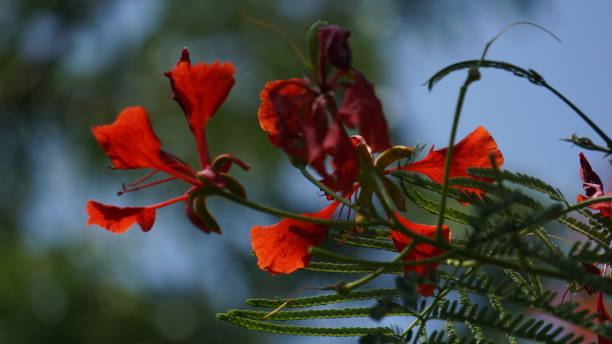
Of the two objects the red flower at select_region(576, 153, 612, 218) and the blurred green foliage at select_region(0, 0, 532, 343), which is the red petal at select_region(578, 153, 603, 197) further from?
the blurred green foliage at select_region(0, 0, 532, 343)

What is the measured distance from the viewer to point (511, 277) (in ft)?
2.98

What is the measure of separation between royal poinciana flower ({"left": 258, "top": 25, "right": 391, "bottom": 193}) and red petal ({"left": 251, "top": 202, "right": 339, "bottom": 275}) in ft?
0.31

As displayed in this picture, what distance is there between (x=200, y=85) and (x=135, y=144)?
10 centimetres

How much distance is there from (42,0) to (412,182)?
220 inches

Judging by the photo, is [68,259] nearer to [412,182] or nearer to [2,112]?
[2,112]

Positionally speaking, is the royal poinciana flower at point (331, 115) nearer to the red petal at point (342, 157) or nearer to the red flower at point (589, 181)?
the red petal at point (342, 157)

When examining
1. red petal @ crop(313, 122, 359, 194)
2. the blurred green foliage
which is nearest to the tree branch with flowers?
red petal @ crop(313, 122, 359, 194)

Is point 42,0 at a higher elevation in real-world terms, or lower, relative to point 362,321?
higher

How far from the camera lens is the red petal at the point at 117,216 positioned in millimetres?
847

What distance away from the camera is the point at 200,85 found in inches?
31.7

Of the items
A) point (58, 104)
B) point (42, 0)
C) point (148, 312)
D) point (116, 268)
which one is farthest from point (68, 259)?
point (42, 0)

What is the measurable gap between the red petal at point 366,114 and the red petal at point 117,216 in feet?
0.99

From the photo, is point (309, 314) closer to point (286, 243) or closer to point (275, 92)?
point (286, 243)

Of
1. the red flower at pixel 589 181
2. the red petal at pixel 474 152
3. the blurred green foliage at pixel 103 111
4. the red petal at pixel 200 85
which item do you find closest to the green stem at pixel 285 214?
the red petal at pixel 200 85
